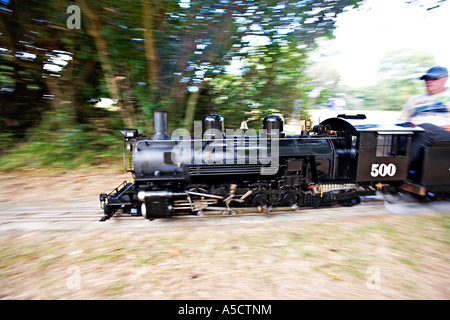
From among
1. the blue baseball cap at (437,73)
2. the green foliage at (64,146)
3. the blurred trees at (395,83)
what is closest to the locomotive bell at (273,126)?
the blue baseball cap at (437,73)

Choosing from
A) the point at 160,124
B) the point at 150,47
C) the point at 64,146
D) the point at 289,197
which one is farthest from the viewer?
the point at 64,146

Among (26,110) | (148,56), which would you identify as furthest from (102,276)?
(26,110)

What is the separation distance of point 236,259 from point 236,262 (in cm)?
9

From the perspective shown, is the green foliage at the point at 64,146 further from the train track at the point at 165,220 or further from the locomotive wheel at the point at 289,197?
the locomotive wheel at the point at 289,197

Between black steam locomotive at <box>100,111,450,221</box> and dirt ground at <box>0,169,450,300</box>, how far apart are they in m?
0.51

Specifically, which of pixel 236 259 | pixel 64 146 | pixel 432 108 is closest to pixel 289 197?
pixel 236 259

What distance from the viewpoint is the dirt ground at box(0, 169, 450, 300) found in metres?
3.49

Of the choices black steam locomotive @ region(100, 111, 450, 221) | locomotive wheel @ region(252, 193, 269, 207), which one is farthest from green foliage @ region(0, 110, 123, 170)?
locomotive wheel @ region(252, 193, 269, 207)

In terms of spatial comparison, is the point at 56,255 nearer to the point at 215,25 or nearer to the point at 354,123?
the point at 354,123

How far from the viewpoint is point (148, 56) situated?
9.70 metres

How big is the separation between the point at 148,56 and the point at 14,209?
668cm

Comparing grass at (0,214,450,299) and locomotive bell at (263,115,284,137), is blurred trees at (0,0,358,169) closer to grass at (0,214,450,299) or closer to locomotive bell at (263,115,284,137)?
locomotive bell at (263,115,284,137)

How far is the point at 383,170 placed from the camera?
6418 millimetres
